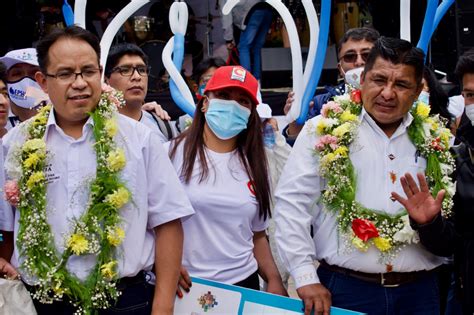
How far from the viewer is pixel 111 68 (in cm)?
447

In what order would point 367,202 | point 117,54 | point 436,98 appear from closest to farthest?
point 367,202 → point 436,98 → point 117,54

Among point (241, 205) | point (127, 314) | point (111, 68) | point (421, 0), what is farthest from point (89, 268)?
point (421, 0)

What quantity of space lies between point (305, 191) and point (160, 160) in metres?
0.63

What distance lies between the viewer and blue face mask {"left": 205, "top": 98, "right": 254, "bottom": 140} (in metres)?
3.37

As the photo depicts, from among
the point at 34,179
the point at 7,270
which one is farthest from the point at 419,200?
the point at 7,270

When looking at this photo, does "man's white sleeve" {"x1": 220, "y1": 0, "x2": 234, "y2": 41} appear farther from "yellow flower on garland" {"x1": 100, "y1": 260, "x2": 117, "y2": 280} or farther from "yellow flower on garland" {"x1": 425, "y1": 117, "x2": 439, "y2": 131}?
"yellow flower on garland" {"x1": 100, "y1": 260, "x2": 117, "y2": 280}

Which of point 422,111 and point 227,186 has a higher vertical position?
point 422,111

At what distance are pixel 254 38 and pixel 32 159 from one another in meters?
6.65

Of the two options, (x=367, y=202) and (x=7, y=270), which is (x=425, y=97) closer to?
(x=367, y=202)

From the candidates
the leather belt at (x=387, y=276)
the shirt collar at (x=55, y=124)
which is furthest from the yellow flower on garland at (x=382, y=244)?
the shirt collar at (x=55, y=124)

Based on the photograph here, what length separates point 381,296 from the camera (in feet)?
9.83

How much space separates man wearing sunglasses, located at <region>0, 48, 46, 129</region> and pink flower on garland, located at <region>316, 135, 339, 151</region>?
5.88 ft

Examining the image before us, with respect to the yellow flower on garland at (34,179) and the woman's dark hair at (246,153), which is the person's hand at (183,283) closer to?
the woman's dark hair at (246,153)

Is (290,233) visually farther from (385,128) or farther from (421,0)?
(421,0)
